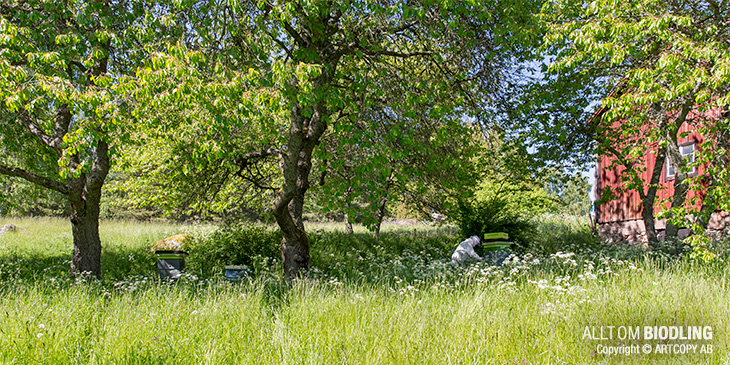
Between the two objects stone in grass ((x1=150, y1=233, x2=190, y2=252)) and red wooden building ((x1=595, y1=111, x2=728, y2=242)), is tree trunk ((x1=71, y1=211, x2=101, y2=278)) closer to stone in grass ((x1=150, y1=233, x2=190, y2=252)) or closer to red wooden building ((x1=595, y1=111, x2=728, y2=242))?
stone in grass ((x1=150, y1=233, x2=190, y2=252))

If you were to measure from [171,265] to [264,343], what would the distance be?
504 cm

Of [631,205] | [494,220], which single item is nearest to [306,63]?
[494,220]

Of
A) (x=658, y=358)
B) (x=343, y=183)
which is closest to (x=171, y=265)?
(x=343, y=183)

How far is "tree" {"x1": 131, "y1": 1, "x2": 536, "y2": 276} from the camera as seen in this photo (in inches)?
228

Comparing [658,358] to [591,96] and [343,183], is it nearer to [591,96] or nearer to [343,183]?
[343,183]

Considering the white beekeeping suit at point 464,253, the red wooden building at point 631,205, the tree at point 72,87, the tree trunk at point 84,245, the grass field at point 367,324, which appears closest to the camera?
the grass field at point 367,324

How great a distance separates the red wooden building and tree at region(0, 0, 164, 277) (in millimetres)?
11496

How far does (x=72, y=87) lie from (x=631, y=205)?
51.8 ft

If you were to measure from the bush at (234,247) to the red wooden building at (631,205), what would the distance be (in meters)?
9.01

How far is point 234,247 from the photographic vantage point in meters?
A: 11.3

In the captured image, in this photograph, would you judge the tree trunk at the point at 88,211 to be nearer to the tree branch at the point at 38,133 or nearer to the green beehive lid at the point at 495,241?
the tree branch at the point at 38,133

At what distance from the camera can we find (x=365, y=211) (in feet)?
25.9

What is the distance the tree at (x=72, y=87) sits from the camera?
223 inches

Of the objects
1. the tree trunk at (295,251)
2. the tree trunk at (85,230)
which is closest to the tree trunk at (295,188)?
the tree trunk at (295,251)
